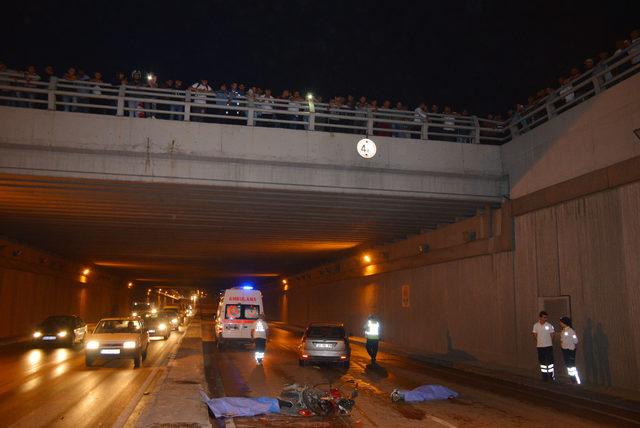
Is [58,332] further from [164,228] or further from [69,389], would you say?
[69,389]

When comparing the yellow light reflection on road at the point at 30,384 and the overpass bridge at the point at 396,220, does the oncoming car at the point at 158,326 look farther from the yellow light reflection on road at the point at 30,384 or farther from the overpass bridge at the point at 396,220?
the yellow light reflection on road at the point at 30,384

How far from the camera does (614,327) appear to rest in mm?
13914

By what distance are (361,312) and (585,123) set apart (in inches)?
840

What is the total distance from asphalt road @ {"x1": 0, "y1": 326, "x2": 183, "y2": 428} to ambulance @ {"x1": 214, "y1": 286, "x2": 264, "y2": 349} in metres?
3.63

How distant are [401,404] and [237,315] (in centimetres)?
1536

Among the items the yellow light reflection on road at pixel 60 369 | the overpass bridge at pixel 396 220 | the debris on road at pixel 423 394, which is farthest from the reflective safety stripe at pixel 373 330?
the yellow light reflection on road at pixel 60 369

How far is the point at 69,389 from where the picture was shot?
13.4 m

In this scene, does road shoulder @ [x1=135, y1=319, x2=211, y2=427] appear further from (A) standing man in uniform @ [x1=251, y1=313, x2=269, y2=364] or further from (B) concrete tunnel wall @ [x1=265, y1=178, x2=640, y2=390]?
(B) concrete tunnel wall @ [x1=265, y1=178, x2=640, y2=390]

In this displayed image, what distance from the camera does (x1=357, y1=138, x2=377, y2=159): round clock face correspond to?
18938 millimetres

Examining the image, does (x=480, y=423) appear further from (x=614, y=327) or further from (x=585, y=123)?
(x=585, y=123)

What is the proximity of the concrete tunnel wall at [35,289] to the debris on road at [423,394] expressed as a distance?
2425cm

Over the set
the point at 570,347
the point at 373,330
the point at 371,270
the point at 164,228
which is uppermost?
the point at 164,228

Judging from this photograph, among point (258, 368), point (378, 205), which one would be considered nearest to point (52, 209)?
point (258, 368)

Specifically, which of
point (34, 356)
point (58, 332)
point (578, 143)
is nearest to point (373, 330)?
point (578, 143)
